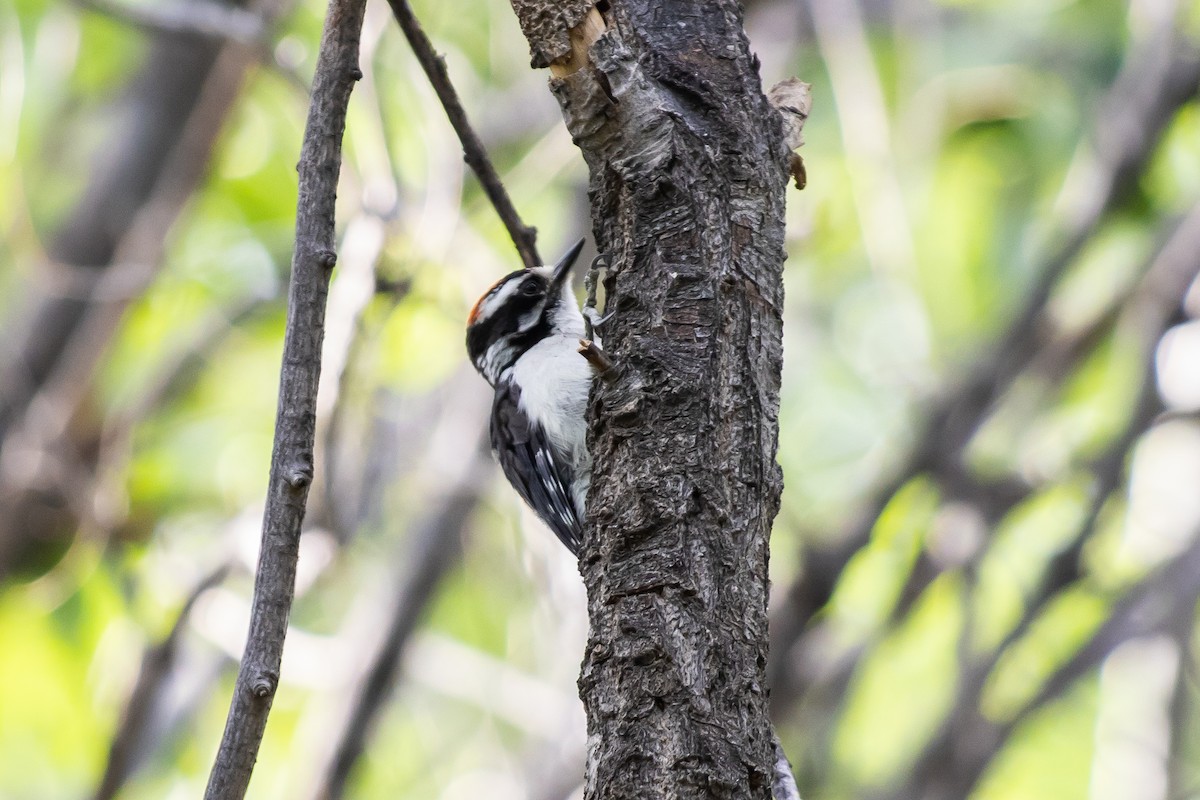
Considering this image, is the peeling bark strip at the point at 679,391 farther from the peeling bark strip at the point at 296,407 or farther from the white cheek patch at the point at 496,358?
the white cheek patch at the point at 496,358

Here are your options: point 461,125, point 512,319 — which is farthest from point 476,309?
point 461,125

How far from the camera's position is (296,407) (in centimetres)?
204

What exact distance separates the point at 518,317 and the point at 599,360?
2856 mm

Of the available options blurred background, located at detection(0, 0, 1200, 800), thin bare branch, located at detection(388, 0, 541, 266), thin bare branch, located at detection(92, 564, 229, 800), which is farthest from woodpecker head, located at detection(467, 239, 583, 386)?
thin bare branch, located at detection(92, 564, 229, 800)

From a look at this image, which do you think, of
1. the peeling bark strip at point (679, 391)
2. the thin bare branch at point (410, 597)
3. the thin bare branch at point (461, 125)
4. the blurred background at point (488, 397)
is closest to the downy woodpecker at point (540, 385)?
the blurred background at point (488, 397)

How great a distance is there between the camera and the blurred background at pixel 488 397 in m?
5.98

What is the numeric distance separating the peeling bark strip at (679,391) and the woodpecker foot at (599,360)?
0.03m

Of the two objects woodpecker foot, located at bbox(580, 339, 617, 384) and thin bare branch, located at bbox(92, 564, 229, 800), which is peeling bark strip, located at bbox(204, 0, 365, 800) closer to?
woodpecker foot, located at bbox(580, 339, 617, 384)

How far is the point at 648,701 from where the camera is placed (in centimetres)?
194

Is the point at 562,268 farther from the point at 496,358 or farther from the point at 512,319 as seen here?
the point at 496,358

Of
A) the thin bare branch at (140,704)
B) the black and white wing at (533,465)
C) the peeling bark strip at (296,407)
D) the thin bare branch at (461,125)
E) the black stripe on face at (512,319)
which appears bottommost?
the peeling bark strip at (296,407)

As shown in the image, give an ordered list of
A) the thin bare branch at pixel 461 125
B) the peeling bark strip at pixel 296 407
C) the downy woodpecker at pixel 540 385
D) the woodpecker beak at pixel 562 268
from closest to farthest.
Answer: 1. the peeling bark strip at pixel 296 407
2. the thin bare branch at pixel 461 125
3. the downy woodpecker at pixel 540 385
4. the woodpecker beak at pixel 562 268

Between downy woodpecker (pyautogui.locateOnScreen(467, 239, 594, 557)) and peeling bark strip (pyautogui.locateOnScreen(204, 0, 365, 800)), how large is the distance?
211cm

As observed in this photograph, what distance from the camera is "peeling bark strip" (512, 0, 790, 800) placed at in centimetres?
193
